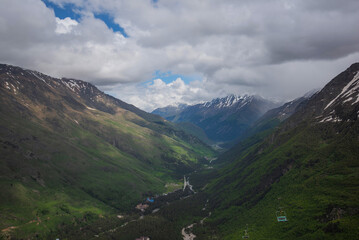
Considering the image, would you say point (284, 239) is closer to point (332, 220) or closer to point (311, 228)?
point (311, 228)

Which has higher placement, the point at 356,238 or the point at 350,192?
the point at 350,192

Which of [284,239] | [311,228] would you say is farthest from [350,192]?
[284,239]

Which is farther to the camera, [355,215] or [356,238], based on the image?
[355,215]

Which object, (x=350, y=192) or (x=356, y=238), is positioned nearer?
(x=356, y=238)

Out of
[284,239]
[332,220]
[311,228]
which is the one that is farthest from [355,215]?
[284,239]

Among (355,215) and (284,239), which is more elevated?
(355,215)

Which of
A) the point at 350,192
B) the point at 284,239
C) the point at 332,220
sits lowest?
the point at 284,239

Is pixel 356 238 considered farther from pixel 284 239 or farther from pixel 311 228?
pixel 284 239

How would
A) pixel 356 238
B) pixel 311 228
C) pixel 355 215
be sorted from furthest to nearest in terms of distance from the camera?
pixel 311 228 < pixel 355 215 < pixel 356 238

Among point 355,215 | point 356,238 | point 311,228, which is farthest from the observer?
point 311,228
